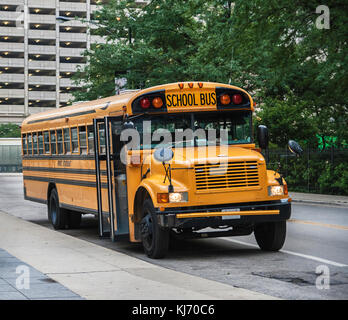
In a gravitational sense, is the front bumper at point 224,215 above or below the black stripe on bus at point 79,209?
above

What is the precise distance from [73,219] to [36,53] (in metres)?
110

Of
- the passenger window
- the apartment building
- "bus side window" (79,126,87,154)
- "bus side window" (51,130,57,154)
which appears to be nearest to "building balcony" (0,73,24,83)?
the apartment building

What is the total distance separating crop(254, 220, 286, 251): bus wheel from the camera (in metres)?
12.0

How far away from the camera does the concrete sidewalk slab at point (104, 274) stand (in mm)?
7914

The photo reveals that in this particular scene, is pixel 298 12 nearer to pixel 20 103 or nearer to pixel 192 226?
pixel 192 226

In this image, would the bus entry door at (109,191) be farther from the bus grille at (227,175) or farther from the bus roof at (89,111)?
the bus grille at (227,175)

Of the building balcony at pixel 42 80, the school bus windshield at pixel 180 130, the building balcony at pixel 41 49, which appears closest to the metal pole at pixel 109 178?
the school bus windshield at pixel 180 130

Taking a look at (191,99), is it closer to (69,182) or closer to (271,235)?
(271,235)

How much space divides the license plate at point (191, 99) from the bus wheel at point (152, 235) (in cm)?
176

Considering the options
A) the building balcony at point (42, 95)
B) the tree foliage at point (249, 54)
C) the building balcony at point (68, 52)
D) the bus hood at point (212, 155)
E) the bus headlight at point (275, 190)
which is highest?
the building balcony at point (68, 52)

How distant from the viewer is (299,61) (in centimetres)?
2739

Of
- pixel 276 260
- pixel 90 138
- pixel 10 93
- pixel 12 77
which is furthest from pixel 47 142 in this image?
pixel 12 77

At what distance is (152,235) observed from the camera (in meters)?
11.6

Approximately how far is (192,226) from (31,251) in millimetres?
2796
